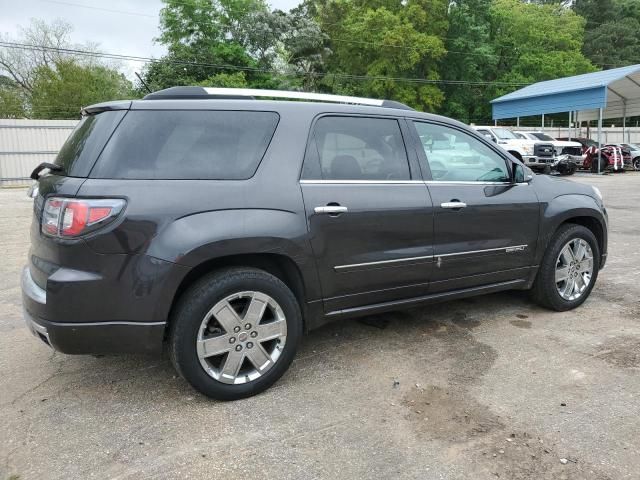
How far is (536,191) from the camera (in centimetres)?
435

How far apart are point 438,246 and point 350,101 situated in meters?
1.21

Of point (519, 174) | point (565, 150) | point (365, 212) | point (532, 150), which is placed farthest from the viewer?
point (565, 150)

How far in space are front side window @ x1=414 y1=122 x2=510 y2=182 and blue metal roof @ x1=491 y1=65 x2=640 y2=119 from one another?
24.1 metres

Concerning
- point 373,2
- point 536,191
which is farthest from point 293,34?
point 536,191

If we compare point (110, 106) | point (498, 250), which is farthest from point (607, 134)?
point (110, 106)

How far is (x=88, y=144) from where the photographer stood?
295 cm

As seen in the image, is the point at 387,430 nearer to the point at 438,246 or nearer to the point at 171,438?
the point at 171,438

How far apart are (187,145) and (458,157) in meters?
2.14

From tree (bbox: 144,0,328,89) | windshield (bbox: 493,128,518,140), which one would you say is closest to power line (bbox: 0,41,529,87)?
tree (bbox: 144,0,328,89)

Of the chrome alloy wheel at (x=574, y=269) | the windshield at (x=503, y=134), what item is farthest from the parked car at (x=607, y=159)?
the chrome alloy wheel at (x=574, y=269)

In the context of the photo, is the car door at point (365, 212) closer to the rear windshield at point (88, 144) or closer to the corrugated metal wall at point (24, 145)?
the rear windshield at point (88, 144)

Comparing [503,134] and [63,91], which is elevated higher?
[63,91]

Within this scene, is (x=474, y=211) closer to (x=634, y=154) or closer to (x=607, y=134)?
(x=634, y=154)

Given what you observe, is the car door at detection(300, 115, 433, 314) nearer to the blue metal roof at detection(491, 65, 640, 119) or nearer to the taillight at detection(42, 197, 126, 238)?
the taillight at detection(42, 197, 126, 238)
